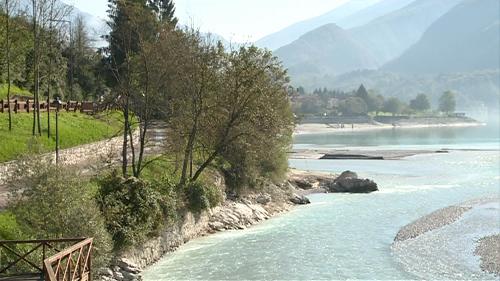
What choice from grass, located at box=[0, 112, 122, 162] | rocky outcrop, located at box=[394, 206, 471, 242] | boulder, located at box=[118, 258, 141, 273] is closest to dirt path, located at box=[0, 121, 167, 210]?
grass, located at box=[0, 112, 122, 162]

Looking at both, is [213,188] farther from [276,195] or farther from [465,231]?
[465,231]

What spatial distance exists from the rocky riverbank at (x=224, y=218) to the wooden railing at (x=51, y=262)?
501cm

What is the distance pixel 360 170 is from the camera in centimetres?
9594

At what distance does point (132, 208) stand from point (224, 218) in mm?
12394

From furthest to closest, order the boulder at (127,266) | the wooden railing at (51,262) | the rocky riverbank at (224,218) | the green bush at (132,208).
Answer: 1. the green bush at (132,208)
2. the rocky riverbank at (224,218)
3. the boulder at (127,266)
4. the wooden railing at (51,262)

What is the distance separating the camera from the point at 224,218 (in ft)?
156

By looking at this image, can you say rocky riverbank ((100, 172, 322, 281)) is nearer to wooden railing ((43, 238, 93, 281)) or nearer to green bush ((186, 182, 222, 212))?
green bush ((186, 182, 222, 212))

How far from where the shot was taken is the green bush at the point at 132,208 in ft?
111

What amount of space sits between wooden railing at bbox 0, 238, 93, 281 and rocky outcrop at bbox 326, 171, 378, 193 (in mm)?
46990

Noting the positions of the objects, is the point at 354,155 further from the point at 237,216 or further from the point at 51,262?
the point at 51,262

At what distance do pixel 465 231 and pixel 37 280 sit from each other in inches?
1382

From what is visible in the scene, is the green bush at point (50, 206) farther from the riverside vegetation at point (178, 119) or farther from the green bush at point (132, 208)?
the green bush at point (132, 208)

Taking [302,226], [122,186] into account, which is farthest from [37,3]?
[302,226]

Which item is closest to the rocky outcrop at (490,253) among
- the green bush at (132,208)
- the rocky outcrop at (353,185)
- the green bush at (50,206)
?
the green bush at (132,208)
